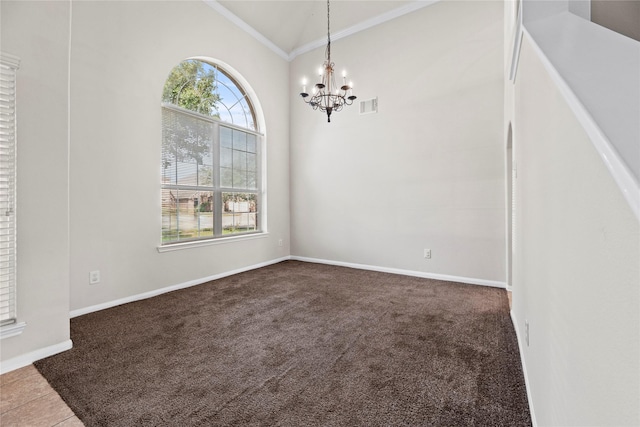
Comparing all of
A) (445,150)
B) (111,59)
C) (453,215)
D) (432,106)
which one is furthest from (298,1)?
(453,215)

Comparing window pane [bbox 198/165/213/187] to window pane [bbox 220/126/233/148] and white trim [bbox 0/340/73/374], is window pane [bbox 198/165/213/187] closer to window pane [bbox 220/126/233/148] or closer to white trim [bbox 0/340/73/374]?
window pane [bbox 220/126/233/148]

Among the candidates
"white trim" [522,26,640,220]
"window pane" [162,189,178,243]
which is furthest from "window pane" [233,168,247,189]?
"white trim" [522,26,640,220]

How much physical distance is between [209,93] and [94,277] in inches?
110

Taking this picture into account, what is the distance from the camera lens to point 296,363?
196 cm

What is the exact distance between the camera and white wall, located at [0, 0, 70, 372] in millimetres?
1935

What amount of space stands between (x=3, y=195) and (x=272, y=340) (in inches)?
81.8

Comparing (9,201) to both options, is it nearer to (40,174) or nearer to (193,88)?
(40,174)

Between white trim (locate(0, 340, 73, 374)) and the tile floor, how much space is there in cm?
5

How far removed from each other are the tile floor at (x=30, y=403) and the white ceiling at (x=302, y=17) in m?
4.56

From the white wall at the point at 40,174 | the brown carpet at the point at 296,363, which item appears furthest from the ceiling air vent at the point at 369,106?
the white wall at the point at 40,174

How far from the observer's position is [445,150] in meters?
4.00

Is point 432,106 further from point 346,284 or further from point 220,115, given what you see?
point 220,115

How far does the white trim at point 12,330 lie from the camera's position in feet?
6.14

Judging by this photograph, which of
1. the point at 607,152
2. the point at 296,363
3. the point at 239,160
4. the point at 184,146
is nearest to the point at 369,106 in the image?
the point at 239,160
